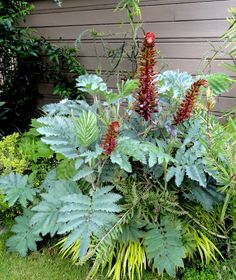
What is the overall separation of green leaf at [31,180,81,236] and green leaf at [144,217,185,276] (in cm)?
54

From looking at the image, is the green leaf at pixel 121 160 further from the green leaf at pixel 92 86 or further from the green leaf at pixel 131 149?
the green leaf at pixel 92 86

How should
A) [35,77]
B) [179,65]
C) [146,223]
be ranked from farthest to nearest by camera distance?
[35,77] < [179,65] < [146,223]

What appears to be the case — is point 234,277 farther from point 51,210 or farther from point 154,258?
point 51,210

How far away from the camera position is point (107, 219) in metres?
1.84

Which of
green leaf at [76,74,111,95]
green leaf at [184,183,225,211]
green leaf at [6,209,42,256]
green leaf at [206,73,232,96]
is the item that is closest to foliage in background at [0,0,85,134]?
green leaf at [76,74,111,95]

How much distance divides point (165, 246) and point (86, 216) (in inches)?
21.2

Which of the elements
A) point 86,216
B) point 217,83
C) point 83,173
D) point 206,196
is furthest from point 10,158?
point 217,83

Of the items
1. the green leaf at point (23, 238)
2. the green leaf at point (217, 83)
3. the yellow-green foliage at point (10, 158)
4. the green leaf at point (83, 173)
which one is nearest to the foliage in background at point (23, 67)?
the yellow-green foliage at point (10, 158)

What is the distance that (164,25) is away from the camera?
138 inches

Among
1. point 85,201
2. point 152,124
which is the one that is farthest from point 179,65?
point 85,201

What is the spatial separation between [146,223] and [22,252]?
3.01 feet

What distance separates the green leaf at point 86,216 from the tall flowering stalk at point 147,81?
1.67ft

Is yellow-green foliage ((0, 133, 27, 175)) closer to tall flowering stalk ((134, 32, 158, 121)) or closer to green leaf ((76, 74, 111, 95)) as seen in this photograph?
green leaf ((76, 74, 111, 95))

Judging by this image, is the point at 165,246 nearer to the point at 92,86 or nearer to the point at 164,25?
the point at 92,86
